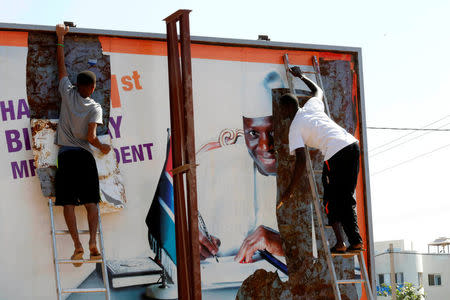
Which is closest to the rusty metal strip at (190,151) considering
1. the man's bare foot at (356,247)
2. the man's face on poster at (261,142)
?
the man's face on poster at (261,142)

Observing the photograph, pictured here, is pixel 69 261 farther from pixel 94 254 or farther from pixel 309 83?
pixel 309 83

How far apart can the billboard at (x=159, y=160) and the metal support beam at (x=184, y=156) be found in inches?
13.7

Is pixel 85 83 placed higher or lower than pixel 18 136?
higher

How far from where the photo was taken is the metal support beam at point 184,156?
683 centimetres

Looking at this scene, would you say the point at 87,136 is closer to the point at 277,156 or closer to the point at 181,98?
the point at 181,98

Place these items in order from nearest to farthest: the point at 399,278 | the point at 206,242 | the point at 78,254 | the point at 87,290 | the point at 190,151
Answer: the point at 87,290 < the point at 78,254 < the point at 190,151 < the point at 206,242 < the point at 399,278

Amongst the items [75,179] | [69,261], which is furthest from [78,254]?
[75,179]

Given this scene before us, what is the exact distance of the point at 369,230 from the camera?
809 centimetres

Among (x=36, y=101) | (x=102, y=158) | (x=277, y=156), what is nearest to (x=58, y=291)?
(x=102, y=158)

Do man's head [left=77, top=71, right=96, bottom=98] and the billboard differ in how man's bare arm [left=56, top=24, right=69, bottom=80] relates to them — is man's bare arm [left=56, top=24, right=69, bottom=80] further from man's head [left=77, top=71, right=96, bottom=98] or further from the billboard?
man's head [left=77, top=71, right=96, bottom=98]

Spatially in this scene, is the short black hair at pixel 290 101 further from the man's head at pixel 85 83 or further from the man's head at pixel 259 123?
the man's head at pixel 85 83

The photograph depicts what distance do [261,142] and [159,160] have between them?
Answer: 1.27 metres

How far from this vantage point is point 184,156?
6941 millimetres

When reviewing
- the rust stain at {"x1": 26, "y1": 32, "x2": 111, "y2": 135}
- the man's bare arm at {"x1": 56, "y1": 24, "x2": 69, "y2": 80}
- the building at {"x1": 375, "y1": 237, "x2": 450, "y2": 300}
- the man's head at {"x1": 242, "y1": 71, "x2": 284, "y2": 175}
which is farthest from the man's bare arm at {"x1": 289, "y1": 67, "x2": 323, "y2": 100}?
the building at {"x1": 375, "y1": 237, "x2": 450, "y2": 300}
